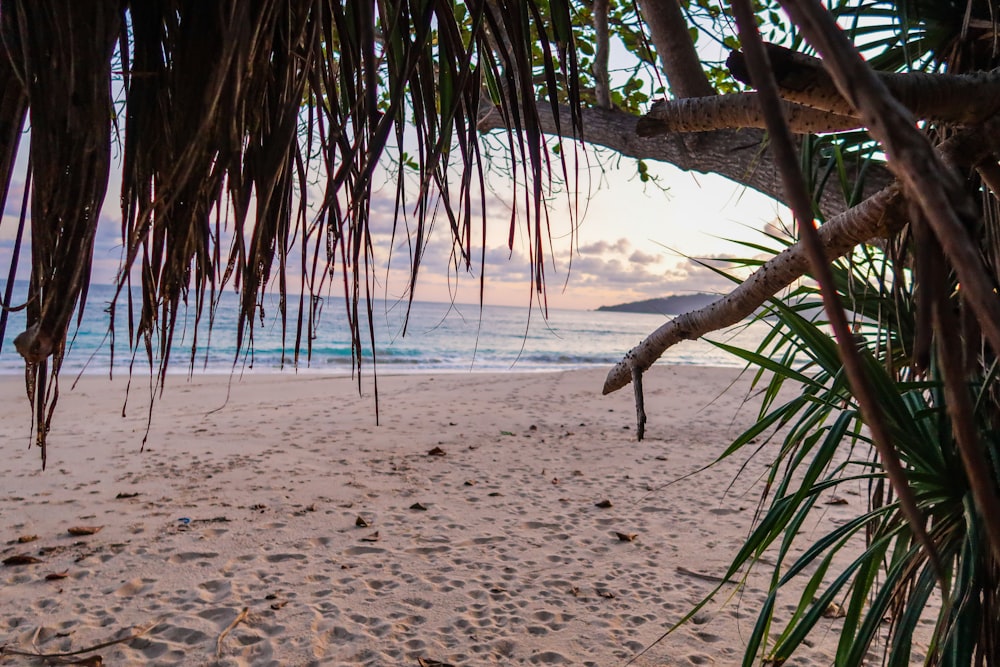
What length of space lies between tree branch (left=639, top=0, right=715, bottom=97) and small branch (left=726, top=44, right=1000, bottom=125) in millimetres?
1483

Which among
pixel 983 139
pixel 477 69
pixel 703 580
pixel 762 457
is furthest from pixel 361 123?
pixel 762 457

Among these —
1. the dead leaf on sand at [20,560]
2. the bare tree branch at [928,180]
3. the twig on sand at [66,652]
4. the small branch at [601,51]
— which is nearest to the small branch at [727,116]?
the bare tree branch at [928,180]

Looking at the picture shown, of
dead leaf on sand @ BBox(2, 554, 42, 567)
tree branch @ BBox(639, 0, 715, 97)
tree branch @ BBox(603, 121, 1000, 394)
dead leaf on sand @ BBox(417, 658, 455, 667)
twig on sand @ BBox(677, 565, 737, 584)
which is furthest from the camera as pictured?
twig on sand @ BBox(677, 565, 737, 584)

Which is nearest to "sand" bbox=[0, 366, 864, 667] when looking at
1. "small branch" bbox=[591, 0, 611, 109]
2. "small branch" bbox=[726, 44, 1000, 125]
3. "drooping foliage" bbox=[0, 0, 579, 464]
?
"drooping foliage" bbox=[0, 0, 579, 464]

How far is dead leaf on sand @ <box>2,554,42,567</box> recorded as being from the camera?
2873mm

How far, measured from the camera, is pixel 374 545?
127 inches

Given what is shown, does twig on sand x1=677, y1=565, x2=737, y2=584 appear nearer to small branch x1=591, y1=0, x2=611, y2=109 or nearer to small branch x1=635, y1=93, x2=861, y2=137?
small branch x1=591, y1=0, x2=611, y2=109

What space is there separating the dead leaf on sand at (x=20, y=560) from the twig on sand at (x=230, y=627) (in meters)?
1.20

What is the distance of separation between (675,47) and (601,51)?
2.00 feet

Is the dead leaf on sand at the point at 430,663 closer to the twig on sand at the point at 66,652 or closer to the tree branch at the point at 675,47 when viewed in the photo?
the twig on sand at the point at 66,652

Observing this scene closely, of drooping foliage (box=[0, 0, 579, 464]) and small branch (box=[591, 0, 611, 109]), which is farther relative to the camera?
small branch (box=[591, 0, 611, 109])

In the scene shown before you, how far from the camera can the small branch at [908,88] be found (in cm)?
63

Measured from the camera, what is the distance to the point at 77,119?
59cm

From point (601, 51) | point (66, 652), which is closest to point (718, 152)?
point (601, 51)
